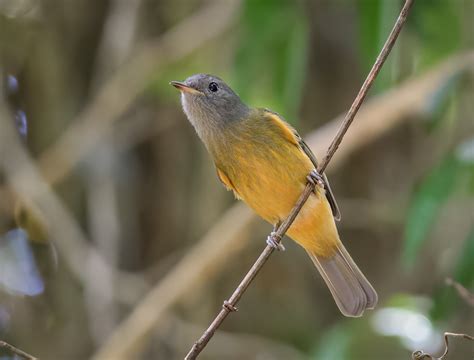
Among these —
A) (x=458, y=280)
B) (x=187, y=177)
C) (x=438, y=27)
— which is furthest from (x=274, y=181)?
(x=187, y=177)

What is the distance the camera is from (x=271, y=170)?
3.46 m

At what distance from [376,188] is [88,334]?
213cm

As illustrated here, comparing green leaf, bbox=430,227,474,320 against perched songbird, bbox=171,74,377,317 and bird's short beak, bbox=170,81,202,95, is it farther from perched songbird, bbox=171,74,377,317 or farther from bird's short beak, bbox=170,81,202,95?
bird's short beak, bbox=170,81,202,95

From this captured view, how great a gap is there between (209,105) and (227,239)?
1.08 m

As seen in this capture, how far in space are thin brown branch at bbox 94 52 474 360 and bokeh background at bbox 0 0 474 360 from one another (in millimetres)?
11

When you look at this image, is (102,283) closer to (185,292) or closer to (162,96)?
(185,292)

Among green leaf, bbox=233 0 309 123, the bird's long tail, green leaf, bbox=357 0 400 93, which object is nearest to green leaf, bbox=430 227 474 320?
the bird's long tail

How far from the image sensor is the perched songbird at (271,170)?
11.4 feet

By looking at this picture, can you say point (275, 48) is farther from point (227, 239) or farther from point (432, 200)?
point (432, 200)

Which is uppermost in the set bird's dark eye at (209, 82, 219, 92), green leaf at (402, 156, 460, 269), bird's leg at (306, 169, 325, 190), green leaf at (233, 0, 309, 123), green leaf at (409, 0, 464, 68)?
green leaf at (409, 0, 464, 68)

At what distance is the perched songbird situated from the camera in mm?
3477

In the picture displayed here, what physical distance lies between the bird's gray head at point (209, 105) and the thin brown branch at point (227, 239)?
91 centimetres

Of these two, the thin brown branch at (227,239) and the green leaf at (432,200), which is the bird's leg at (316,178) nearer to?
the green leaf at (432,200)

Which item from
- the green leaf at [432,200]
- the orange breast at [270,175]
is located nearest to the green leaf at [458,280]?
the green leaf at [432,200]
